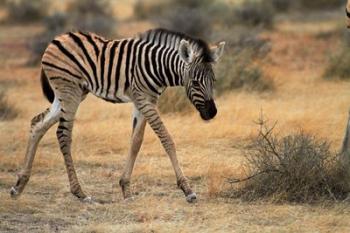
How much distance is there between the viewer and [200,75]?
8148mm

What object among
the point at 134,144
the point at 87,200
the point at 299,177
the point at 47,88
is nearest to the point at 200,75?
the point at 134,144

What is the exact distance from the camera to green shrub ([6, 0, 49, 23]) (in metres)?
28.6

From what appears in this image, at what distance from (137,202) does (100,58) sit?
1.57 meters

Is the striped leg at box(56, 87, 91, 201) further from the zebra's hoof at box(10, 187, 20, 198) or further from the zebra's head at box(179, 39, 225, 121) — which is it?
the zebra's head at box(179, 39, 225, 121)

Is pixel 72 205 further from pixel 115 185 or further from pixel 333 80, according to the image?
pixel 333 80

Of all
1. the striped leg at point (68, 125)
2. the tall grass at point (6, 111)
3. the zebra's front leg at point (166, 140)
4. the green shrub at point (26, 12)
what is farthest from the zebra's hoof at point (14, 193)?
the green shrub at point (26, 12)

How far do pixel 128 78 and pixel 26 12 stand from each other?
21081 millimetres

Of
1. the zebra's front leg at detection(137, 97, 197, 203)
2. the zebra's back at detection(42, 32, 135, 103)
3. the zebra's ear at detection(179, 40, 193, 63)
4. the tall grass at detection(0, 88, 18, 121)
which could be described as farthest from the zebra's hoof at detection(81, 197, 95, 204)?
the tall grass at detection(0, 88, 18, 121)

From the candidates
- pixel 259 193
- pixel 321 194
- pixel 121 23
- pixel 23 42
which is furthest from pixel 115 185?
pixel 121 23

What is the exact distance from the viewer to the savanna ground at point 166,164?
24.6 ft

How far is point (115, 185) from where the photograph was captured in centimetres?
922

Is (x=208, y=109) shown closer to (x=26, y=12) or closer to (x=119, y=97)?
(x=119, y=97)

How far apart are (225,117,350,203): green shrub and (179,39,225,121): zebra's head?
58 cm

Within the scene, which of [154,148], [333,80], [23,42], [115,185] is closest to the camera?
[115,185]
